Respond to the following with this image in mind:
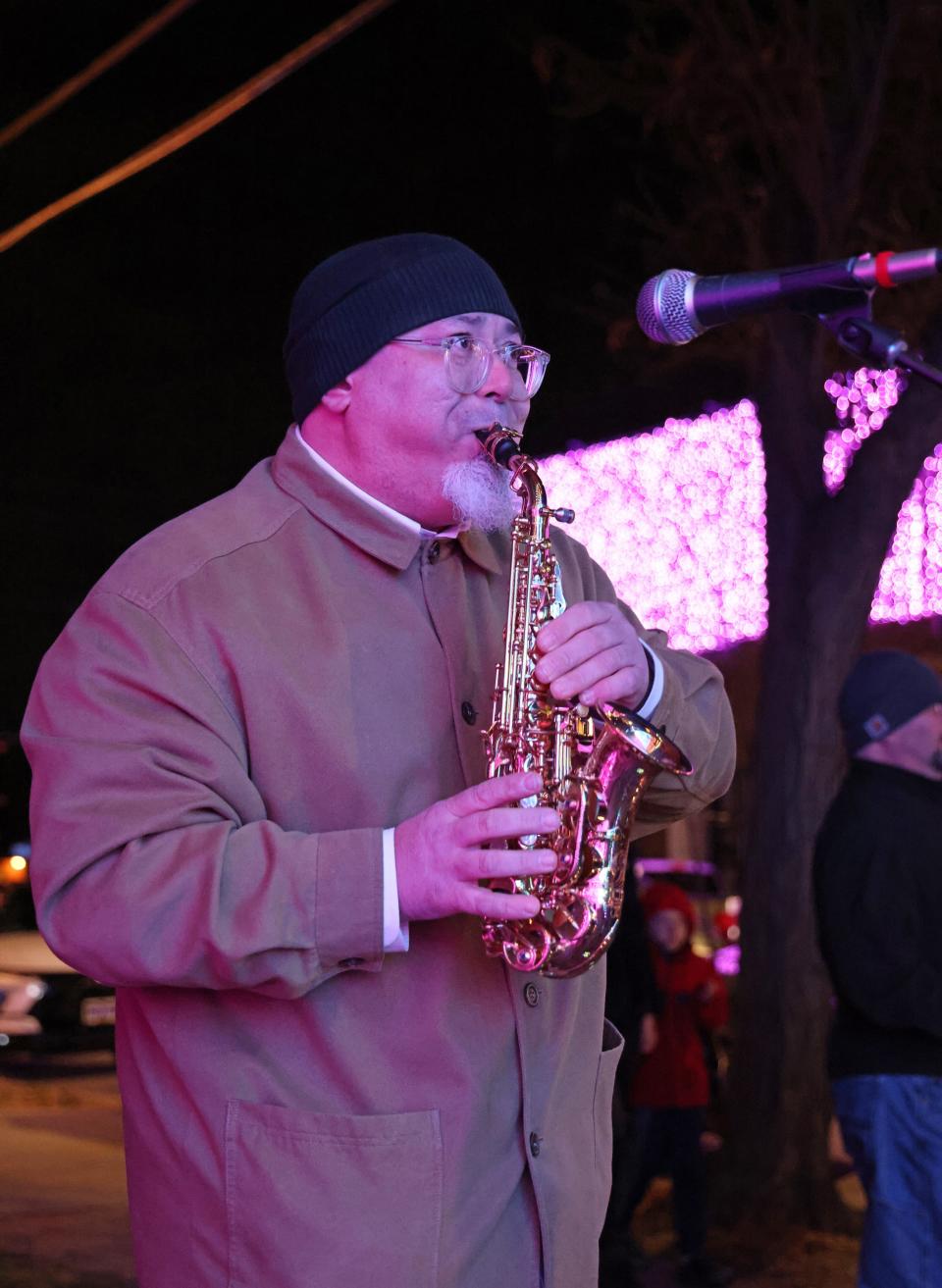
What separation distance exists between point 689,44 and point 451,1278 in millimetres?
6287

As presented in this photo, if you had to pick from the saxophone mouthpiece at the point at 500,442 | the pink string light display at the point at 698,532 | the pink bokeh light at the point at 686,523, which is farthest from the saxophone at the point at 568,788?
the pink bokeh light at the point at 686,523

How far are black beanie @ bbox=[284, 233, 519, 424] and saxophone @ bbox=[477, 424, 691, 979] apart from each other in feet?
0.96

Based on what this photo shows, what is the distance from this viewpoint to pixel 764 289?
2.33 meters

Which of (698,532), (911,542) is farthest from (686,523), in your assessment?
(911,542)

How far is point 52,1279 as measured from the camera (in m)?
6.38

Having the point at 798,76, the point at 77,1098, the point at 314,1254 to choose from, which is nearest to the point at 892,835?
the point at 314,1254

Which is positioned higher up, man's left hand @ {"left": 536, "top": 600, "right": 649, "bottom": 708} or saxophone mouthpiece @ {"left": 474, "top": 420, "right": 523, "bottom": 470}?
saxophone mouthpiece @ {"left": 474, "top": 420, "right": 523, "bottom": 470}

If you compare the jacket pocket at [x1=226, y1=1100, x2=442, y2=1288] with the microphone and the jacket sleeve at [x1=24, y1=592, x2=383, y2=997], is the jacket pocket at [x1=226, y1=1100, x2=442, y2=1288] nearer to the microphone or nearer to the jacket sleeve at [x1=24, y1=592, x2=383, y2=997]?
the jacket sleeve at [x1=24, y1=592, x2=383, y2=997]

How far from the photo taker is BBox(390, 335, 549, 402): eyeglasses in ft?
8.32

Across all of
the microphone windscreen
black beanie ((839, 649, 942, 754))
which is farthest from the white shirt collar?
black beanie ((839, 649, 942, 754))

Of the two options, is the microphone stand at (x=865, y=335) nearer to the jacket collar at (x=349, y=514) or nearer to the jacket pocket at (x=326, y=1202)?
the jacket collar at (x=349, y=514)

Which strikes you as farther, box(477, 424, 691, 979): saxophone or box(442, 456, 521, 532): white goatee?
box(442, 456, 521, 532): white goatee

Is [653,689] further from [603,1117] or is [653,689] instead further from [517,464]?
[603,1117]

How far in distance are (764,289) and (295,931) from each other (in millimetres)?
1155
